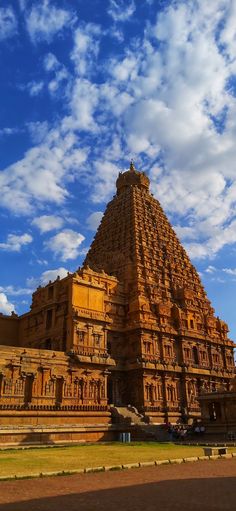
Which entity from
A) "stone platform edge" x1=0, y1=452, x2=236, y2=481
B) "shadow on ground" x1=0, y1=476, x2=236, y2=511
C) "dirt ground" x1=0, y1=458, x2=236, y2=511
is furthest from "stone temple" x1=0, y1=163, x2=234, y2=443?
"shadow on ground" x1=0, y1=476, x2=236, y2=511

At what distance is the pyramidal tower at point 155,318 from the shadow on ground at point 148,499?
36.1 metres

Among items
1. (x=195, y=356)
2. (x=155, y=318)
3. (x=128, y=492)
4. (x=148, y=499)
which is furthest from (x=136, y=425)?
(x=148, y=499)

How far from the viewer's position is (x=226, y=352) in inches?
2501

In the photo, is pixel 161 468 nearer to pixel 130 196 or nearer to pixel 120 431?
pixel 120 431

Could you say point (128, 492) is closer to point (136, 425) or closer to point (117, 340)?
point (136, 425)

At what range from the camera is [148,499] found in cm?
1141

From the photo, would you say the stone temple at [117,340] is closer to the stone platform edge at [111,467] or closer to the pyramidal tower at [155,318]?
the pyramidal tower at [155,318]

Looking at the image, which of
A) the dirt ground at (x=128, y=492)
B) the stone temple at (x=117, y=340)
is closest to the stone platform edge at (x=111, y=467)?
the dirt ground at (x=128, y=492)

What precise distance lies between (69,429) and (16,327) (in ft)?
66.5

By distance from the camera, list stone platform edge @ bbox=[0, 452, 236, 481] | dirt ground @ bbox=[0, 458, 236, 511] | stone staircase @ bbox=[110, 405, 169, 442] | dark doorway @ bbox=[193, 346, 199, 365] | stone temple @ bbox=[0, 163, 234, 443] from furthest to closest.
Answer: dark doorway @ bbox=[193, 346, 199, 365], stone staircase @ bbox=[110, 405, 169, 442], stone temple @ bbox=[0, 163, 234, 443], stone platform edge @ bbox=[0, 452, 236, 481], dirt ground @ bbox=[0, 458, 236, 511]

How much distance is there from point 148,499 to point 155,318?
146ft

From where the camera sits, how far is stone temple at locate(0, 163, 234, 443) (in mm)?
36969

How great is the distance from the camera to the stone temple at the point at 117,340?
1455 inches

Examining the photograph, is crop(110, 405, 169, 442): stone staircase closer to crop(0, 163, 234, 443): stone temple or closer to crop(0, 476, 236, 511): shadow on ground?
crop(0, 163, 234, 443): stone temple
